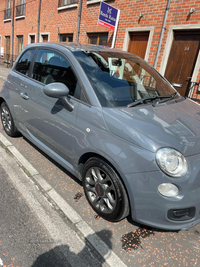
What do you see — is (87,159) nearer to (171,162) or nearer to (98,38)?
(171,162)

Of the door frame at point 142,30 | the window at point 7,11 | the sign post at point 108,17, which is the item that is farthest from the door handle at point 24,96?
the window at point 7,11

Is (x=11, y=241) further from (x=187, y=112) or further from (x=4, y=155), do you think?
(x=187, y=112)

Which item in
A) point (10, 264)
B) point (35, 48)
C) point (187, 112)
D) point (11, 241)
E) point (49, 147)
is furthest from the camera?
point (35, 48)

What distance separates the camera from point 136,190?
5.91 ft

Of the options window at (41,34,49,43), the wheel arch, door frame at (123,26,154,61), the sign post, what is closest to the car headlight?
the wheel arch

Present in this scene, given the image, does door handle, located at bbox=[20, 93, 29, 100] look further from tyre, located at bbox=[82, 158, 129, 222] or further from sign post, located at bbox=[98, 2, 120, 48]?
sign post, located at bbox=[98, 2, 120, 48]

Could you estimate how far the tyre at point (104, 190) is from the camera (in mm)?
1963

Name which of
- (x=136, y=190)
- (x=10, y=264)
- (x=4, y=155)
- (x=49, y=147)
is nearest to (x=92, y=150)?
(x=136, y=190)

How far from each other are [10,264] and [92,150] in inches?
48.0

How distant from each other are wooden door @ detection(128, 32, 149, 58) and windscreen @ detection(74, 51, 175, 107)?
16.6ft

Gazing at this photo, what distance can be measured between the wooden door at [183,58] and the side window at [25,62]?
5022mm

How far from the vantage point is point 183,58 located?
6574 mm

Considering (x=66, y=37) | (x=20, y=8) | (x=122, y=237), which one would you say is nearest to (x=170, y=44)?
(x=122, y=237)

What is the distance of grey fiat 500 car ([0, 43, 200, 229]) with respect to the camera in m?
1.74
